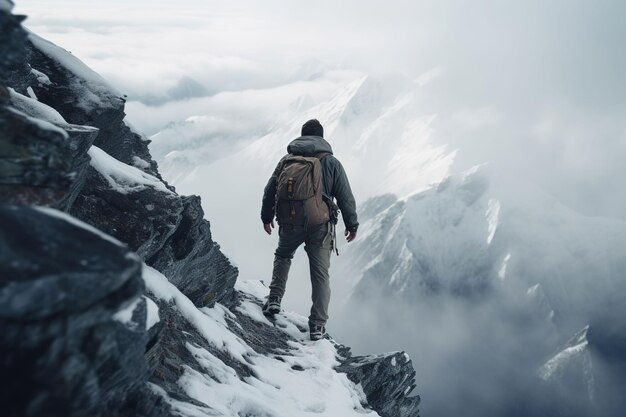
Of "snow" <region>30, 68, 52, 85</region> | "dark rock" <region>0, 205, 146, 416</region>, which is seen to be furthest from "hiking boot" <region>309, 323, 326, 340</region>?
"dark rock" <region>0, 205, 146, 416</region>

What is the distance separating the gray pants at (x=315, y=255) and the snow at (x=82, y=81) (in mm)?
5381

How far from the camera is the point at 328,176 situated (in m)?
11.4

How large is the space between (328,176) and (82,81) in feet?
21.2

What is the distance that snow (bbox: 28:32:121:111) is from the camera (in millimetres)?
10891

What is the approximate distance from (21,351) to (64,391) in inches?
22.7

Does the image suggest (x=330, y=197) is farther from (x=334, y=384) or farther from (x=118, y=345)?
(x=118, y=345)

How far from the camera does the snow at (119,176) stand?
8.95m

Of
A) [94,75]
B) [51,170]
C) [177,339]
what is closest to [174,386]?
[177,339]

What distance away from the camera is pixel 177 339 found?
8.09 metres

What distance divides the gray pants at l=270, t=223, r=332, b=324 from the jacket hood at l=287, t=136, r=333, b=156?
1.88 m

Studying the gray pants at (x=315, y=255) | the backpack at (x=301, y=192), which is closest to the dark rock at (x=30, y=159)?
the backpack at (x=301, y=192)

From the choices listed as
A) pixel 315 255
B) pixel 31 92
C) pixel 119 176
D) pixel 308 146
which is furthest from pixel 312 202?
pixel 31 92

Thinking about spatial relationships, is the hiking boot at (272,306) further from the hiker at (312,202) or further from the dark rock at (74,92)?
the dark rock at (74,92)

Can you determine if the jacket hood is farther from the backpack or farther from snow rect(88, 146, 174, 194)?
snow rect(88, 146, 174, 194)
